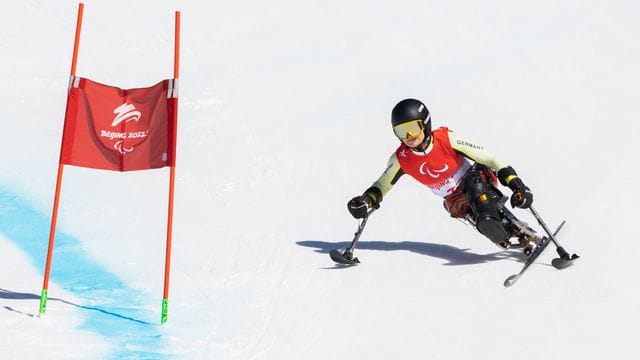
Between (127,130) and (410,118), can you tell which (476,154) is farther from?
(127,130)

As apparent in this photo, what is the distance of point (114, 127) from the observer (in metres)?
7.09

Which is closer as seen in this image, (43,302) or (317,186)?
(43,302)

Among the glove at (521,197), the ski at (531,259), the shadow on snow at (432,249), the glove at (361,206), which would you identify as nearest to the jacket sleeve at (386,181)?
the glove at (361,206)

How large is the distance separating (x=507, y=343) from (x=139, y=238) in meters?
4.04

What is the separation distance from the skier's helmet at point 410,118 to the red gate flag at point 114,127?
1.92 m

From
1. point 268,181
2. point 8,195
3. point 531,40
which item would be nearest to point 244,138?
point 268,181

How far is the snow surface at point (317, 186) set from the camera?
6.81 meters

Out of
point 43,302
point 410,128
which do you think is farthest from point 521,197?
point 43,302

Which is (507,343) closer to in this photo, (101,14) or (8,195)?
(8,195)

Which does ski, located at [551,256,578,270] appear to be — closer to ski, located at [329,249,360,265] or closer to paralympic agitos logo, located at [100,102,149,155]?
ski, located at [329,249,360,265]

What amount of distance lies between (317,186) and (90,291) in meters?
3.69

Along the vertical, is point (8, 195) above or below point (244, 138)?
below

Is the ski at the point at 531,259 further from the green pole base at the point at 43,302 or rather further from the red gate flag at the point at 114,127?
the green pole base at the point at 43,302

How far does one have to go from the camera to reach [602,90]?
13.5m
